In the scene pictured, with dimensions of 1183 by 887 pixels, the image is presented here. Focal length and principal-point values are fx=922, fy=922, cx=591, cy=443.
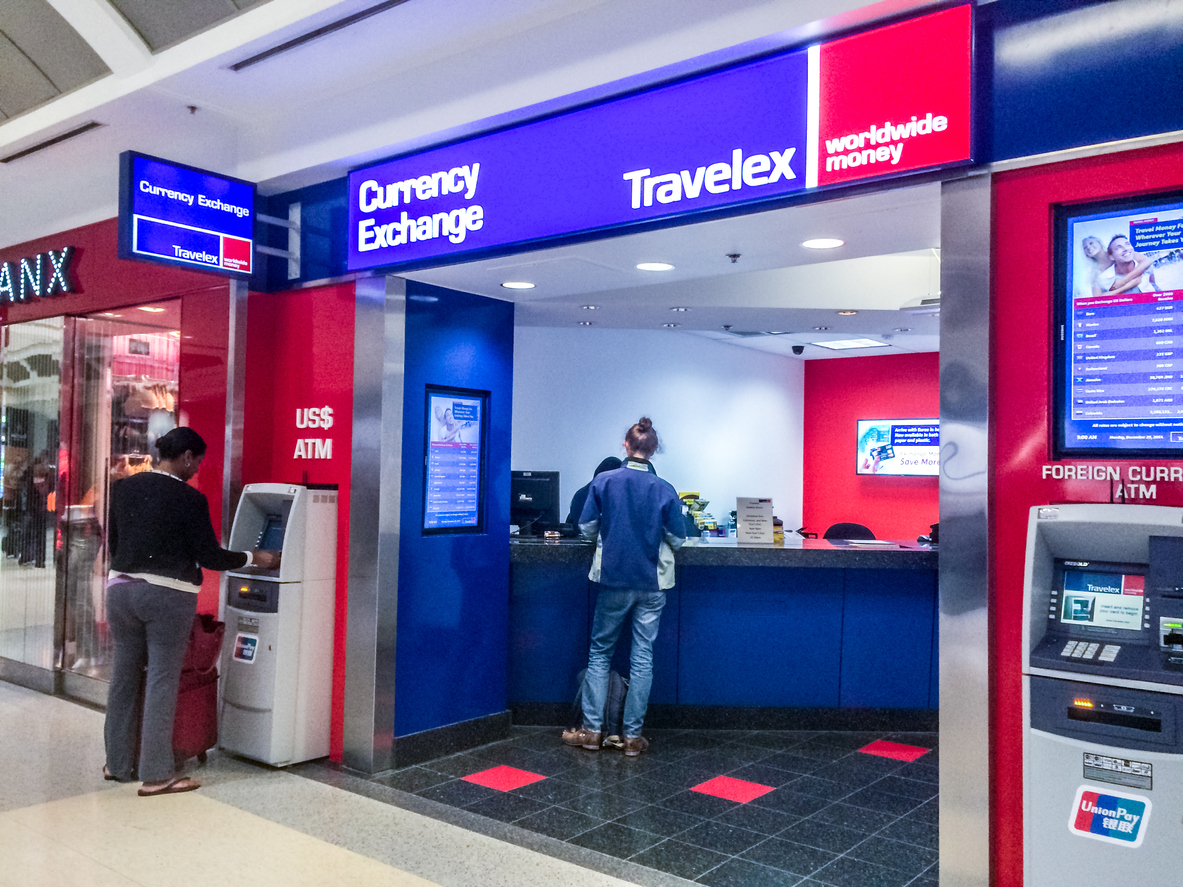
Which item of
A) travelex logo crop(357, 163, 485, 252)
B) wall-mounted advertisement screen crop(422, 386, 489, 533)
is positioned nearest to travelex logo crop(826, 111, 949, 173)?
travelex logo crop(357, 163, 485, 252)

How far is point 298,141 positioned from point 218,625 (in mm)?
2430

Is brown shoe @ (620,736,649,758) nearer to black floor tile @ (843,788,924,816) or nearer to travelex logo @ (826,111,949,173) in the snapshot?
black floor tile @ (843,788,924,816)

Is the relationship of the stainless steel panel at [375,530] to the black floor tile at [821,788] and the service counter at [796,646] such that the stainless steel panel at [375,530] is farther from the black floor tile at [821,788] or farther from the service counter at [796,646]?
the black floor tile at [821,788]

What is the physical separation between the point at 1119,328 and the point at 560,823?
2753 mm

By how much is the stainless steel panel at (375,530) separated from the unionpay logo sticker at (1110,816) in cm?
305

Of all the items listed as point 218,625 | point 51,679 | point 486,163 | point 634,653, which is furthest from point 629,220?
point 51,679

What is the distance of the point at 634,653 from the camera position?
489cm

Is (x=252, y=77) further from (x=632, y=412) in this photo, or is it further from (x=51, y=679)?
(x=632, y=412)

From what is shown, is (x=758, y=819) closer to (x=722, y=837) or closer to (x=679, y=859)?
(x=722, y=837)

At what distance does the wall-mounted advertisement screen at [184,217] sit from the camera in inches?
162

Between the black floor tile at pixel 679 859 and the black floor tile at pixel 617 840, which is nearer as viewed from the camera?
the black floor tile at pixel 679 859

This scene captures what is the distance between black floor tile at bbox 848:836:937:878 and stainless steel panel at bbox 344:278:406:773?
2.20 metres

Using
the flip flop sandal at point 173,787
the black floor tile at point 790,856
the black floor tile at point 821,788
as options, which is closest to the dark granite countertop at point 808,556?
the black floor tile at point 821,788

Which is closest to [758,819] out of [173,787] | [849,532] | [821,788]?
[821,788]
